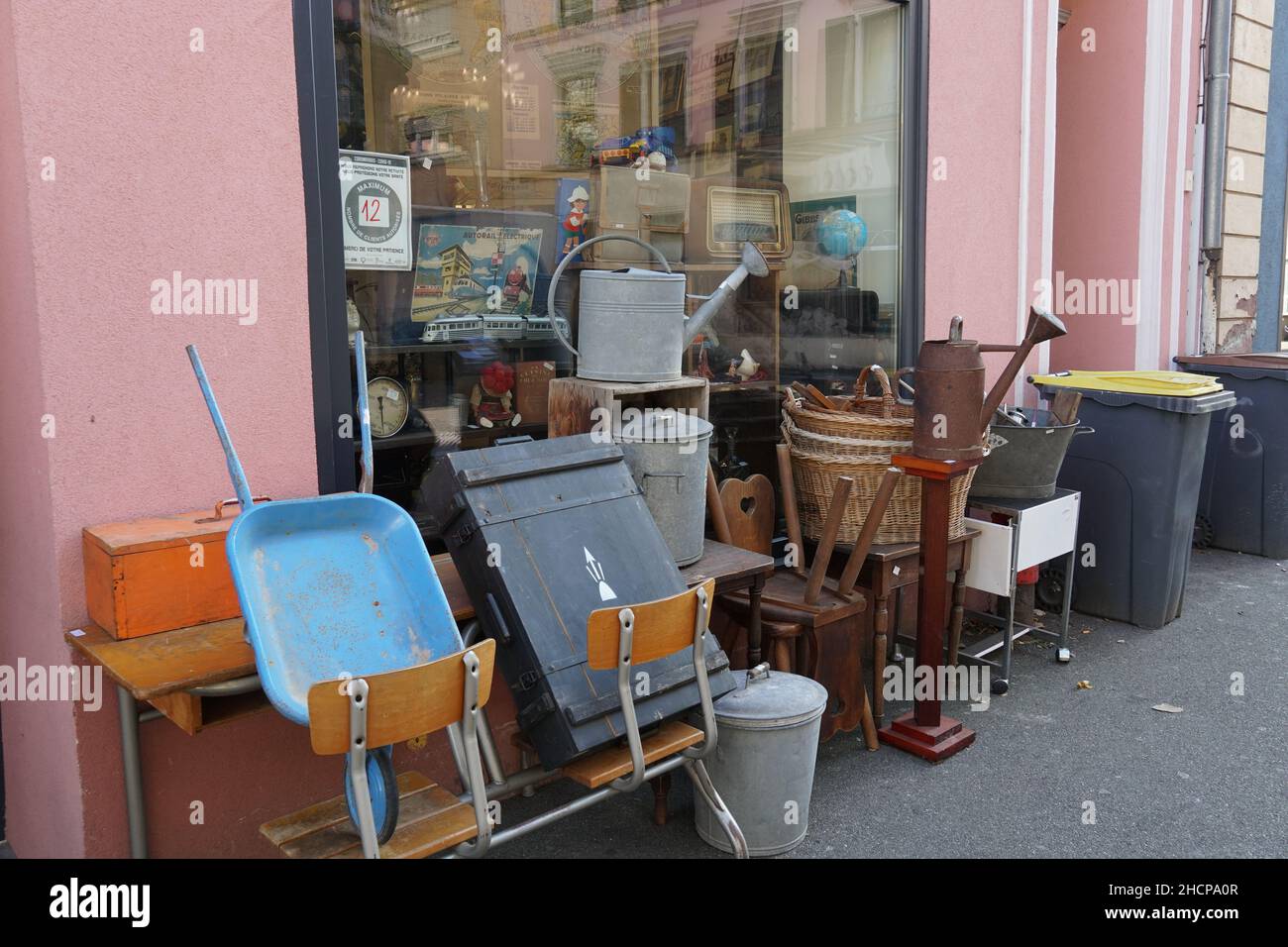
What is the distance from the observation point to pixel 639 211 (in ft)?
13.4

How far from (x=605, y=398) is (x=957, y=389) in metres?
1.18

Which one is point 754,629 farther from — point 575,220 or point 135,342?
point 135,342

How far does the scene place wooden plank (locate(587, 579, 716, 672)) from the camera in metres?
2.47

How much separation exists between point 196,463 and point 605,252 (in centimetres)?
178

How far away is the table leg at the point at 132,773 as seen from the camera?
246cm

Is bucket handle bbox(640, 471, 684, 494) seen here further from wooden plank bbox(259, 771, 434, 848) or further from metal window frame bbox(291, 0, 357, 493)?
wooden plank bbox(259, 771, 434, 848)

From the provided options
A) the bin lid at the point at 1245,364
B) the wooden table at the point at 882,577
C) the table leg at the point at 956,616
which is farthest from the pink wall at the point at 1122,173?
the wooden table at the point at 882,577

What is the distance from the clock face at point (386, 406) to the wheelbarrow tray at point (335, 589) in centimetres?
83

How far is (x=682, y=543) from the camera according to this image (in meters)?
3.32

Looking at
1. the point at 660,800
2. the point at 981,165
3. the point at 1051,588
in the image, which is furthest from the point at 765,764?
the point at 981,165

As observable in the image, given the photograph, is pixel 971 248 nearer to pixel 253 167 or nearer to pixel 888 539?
pixel 888 539

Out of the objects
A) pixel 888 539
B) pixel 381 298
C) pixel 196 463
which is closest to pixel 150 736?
pixel 196 463

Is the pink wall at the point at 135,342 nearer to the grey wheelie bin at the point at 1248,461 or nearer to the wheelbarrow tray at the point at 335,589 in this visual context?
the wheelbarrow tray at the point at 335,589

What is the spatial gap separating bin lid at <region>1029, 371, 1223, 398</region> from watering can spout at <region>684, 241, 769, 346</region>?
76.0 inches
